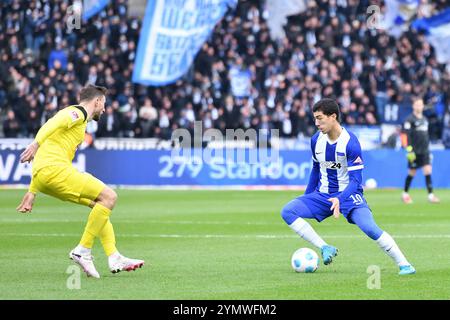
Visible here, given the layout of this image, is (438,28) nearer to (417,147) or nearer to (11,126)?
(417,147)

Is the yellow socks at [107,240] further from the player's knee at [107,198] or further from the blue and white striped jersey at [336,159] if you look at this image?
the blue and white striped jersey at [336,159]

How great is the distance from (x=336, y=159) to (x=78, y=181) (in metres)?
2.76

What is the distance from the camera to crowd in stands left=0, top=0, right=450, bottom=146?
32.4m

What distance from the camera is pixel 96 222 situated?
11.5 metres

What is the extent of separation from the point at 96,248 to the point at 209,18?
18.9m

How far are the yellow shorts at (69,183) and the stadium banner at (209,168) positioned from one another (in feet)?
61.4

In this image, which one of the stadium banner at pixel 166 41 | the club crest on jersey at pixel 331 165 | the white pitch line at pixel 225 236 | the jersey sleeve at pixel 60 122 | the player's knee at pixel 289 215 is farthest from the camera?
the stadium banner at pixel 166 41

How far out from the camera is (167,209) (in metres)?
22.9

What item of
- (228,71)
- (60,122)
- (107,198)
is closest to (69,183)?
(107,198)

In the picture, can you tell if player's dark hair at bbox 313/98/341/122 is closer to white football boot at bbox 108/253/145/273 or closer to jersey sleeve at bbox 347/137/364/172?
jersey sleeve at bbox 347/137/364/172

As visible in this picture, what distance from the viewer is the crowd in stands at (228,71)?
32406mm

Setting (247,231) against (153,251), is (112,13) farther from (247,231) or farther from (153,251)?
(153,251)

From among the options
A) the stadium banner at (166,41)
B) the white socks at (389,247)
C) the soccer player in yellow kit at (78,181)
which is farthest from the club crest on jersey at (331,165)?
the stadium banner at (166,41)

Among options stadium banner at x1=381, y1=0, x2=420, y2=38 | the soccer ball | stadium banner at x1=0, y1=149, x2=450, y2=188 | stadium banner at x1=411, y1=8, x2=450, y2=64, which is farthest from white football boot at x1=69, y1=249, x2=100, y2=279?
stadium banner at x1=411, y1=8, x2=450, y2=64
